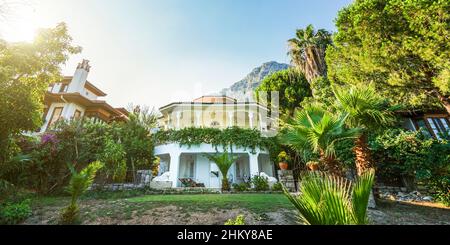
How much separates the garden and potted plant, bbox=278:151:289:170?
0.32 ft

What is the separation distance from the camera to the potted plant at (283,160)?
14.3 meters

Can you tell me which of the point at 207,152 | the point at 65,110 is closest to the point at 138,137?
the point at 207,152

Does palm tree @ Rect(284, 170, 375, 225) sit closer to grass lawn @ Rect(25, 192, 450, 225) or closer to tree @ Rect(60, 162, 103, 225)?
grass lawn @ Rect(25, 192, 450, 225)

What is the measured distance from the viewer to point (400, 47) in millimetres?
9430

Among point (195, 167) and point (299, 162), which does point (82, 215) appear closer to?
point (195, 167)

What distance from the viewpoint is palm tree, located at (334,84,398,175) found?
6.42 meters

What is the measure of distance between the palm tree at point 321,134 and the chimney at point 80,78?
23.0m

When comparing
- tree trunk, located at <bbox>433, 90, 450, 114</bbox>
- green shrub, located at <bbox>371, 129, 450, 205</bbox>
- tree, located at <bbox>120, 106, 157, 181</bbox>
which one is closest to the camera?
green shrub, located at <bbox>371, 129, 450, 205</bbox>

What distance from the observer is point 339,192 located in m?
2.19

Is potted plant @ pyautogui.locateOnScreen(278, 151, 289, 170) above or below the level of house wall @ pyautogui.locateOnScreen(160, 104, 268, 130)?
below

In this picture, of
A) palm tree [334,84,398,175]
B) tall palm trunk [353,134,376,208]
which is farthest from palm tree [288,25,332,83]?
tall palm trunk [353,134,376,208]

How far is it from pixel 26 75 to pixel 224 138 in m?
11.9

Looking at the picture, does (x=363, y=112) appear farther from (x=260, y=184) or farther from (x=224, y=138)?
(x=224, y=138)
